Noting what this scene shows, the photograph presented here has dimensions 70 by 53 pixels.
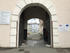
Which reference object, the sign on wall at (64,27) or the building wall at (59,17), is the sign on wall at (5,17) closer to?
the building wall at (59,17)

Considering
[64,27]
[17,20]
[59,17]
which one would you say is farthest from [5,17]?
[64,27]

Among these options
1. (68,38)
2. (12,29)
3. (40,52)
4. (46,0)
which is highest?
(46,0)

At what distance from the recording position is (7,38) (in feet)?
17.3

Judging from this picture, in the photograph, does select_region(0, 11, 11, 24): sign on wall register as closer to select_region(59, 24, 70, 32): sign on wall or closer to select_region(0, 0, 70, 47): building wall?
select_region(0, 0, 70, 47): building wall

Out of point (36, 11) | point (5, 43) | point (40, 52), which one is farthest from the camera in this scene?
point (36, 11)

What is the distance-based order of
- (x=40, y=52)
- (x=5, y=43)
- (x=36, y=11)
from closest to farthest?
1. (x=40, y=52)
2. (x=5, y=43)
3. (x=36, y=11)

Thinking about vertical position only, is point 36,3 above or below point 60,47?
above

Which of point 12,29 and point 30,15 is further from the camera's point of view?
point 30,15

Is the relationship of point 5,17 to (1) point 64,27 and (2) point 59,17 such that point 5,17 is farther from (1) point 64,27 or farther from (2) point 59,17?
(1) point 64,27

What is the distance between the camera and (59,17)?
5410 mm

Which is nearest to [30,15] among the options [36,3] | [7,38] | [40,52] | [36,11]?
[36,11]

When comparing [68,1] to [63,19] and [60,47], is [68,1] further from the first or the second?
[60,47]

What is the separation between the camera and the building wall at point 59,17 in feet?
17.3

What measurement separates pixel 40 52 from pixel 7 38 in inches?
80.6
